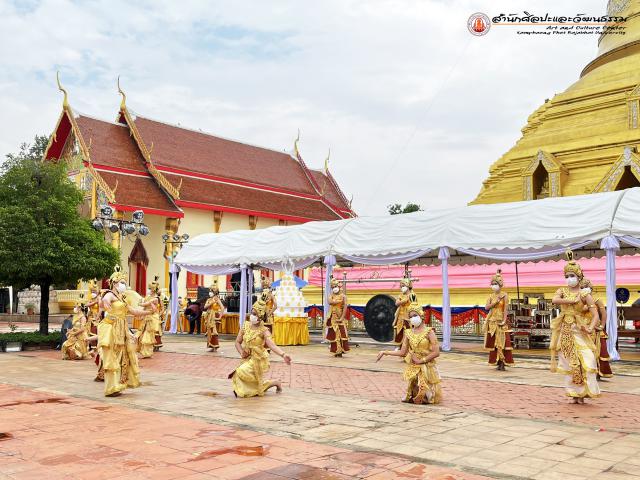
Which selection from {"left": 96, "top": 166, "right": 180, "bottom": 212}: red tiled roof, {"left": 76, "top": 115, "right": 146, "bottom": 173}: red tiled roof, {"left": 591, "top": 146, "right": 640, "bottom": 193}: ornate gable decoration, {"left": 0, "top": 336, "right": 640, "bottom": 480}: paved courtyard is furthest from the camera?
{"left": 76, "top": 115, "right": 146, "bottom": 173}: red tiled roof

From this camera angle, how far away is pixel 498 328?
10.4m

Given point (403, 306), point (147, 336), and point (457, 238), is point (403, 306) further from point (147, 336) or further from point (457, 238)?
point (147, 336)

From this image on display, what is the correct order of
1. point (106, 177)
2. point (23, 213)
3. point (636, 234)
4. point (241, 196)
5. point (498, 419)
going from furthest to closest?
point (241, 196)
point (106, 177)
point (23, 213)
point (636, 234)
point (498, 419)

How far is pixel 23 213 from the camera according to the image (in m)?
14.0

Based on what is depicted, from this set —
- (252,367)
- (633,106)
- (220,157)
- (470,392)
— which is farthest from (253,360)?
(220,157)

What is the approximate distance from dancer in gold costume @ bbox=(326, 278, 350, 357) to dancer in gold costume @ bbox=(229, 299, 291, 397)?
4687mm

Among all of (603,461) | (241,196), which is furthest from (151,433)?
(241,196)

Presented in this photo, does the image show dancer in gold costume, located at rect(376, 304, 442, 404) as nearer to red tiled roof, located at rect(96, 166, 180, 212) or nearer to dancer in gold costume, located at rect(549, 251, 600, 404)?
dancer in gold costume, located at rect(549, 251, 600, 404)

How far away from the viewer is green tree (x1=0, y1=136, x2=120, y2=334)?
13906 mm

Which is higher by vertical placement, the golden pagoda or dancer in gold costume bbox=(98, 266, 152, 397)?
the golden pagoda

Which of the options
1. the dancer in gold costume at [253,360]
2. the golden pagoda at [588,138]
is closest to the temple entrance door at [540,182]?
the golden pagoda at [588,138]

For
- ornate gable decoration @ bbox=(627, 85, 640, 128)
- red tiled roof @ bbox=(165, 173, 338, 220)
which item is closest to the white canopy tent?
ornate gable decoration @ bbox=(627, 85, 640, 128)

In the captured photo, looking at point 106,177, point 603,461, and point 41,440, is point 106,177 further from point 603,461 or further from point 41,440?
point 603,461

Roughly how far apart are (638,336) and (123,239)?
2080cm
